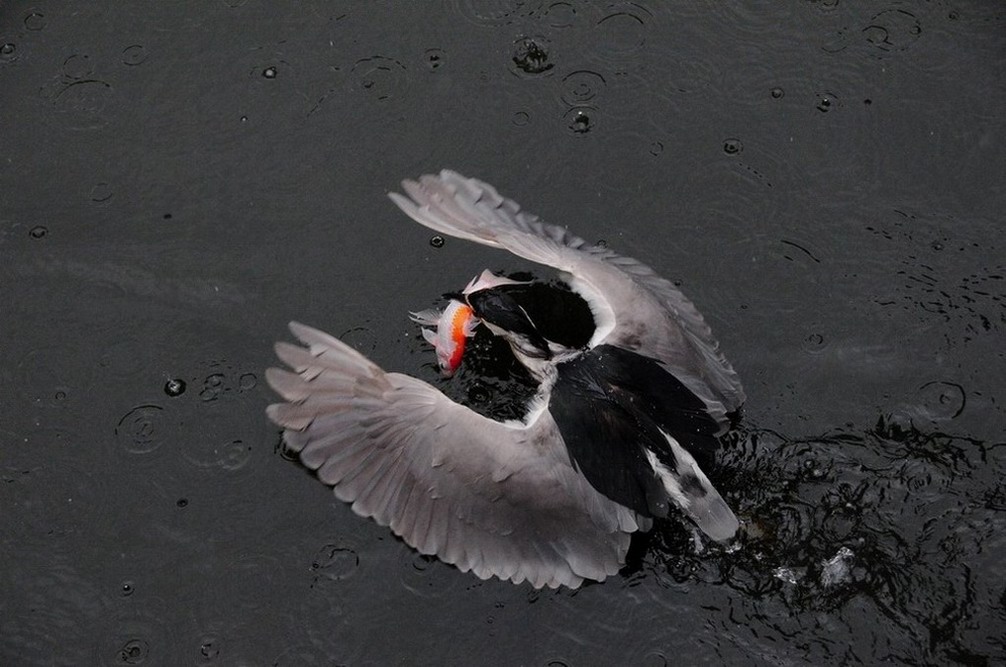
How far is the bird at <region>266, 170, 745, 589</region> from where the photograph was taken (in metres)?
3.93

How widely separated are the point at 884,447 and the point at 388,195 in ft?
6.89

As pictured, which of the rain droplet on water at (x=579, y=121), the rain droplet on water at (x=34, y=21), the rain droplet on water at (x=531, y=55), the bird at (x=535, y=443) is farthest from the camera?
the rain droplet on water at (x=34, y=21)

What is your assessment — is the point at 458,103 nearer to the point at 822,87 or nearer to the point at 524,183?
the point at 524,183

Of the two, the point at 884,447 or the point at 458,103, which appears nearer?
the point at 884,447

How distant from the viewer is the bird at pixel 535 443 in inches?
155

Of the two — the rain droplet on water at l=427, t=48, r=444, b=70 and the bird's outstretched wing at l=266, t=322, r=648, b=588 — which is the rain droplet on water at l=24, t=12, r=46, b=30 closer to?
the rain droplet on water at l=427, t=48, r=444, b=70

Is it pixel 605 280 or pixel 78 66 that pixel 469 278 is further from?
pixel 78 66

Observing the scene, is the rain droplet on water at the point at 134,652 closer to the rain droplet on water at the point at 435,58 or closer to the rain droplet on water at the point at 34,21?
the rain droplet on water at the point at 435,58

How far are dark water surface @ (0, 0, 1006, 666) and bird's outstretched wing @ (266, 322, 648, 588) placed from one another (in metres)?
0.17

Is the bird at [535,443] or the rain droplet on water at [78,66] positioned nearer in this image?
the bird at [535,443]

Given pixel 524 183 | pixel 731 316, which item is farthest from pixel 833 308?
pixel 524 183

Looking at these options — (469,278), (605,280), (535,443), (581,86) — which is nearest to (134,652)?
(535,443)

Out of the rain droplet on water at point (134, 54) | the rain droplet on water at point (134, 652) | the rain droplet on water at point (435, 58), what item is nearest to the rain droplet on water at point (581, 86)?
the rain droplet on water at point (435, 58)

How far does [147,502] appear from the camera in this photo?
4.22 m
